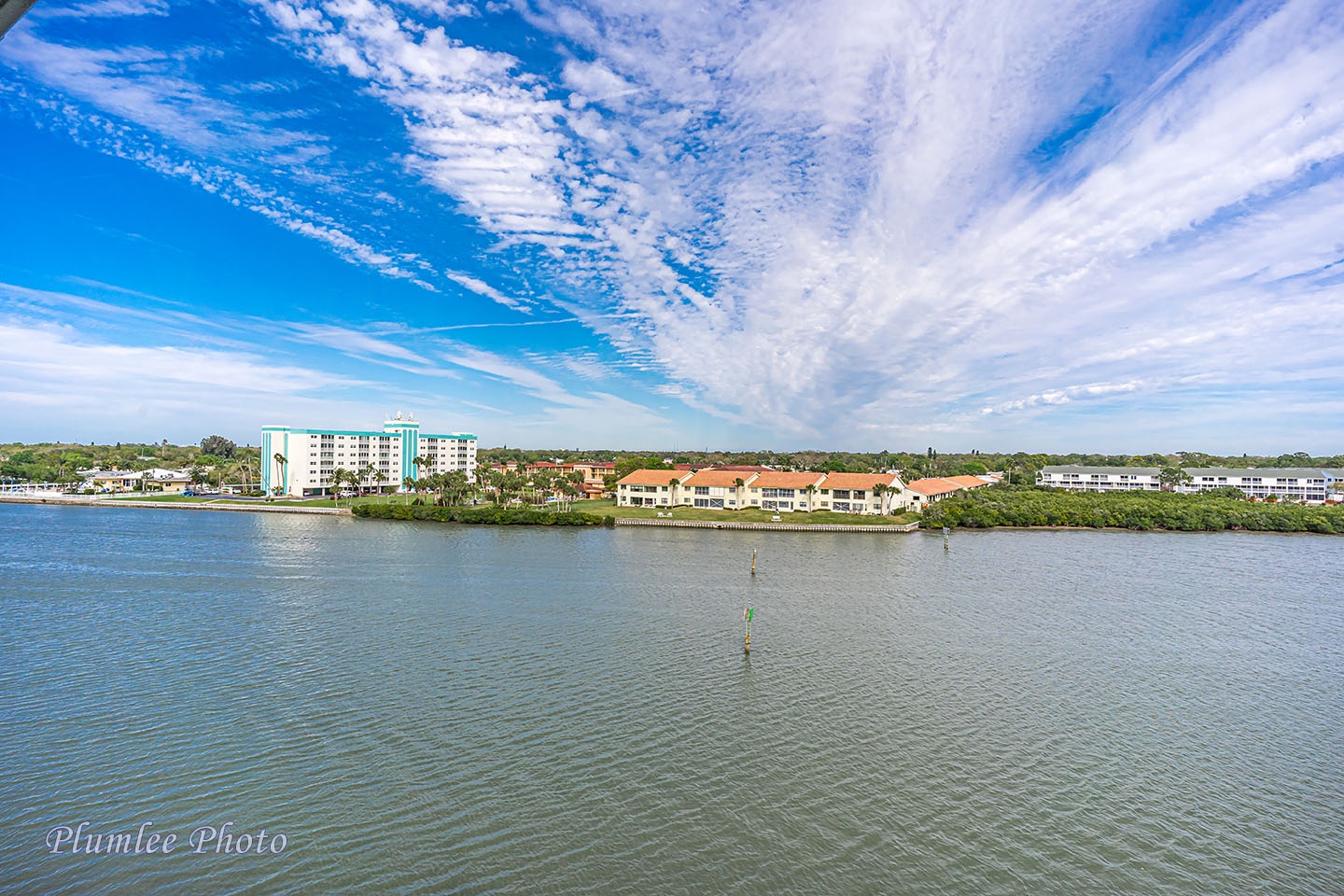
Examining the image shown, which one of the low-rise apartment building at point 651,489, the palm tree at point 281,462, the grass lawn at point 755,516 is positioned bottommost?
the grass lawn at point 755,516

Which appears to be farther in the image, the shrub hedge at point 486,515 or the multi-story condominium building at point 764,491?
the multi-story condominium building at point 764,491

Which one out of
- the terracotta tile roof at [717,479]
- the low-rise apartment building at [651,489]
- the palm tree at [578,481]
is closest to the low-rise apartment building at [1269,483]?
the terracotta tile roof at [717,479]

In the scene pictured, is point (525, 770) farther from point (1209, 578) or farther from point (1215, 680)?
point (1209, 578)

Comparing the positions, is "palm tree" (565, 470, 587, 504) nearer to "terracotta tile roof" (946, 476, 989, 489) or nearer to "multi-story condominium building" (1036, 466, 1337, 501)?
"terracotta tile roof" (946, 476, 989, 489)

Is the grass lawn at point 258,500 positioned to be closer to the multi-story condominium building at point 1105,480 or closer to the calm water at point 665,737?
the calm water at point 665,737

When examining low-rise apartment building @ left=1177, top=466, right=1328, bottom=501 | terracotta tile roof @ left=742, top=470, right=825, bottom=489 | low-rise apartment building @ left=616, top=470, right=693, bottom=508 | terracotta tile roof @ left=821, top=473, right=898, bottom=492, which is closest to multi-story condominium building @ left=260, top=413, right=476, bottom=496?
low-rise apartment building @ left=616, top=470, right=693, bottom=508

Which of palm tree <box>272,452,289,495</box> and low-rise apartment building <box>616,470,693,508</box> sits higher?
palm tree <box>272,452,289,495</box>

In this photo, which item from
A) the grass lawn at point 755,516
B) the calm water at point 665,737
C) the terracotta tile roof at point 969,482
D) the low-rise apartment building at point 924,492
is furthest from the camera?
the terracotta tile roof at point 969,482

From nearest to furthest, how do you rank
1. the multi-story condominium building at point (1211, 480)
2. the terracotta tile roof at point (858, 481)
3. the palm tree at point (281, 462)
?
the terracotta tile roof at point (858, 481) < the palm tree at point (281, 462) < the multi-story condominium building at point (1211, 480)

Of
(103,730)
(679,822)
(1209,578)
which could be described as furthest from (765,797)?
(1209,578)
